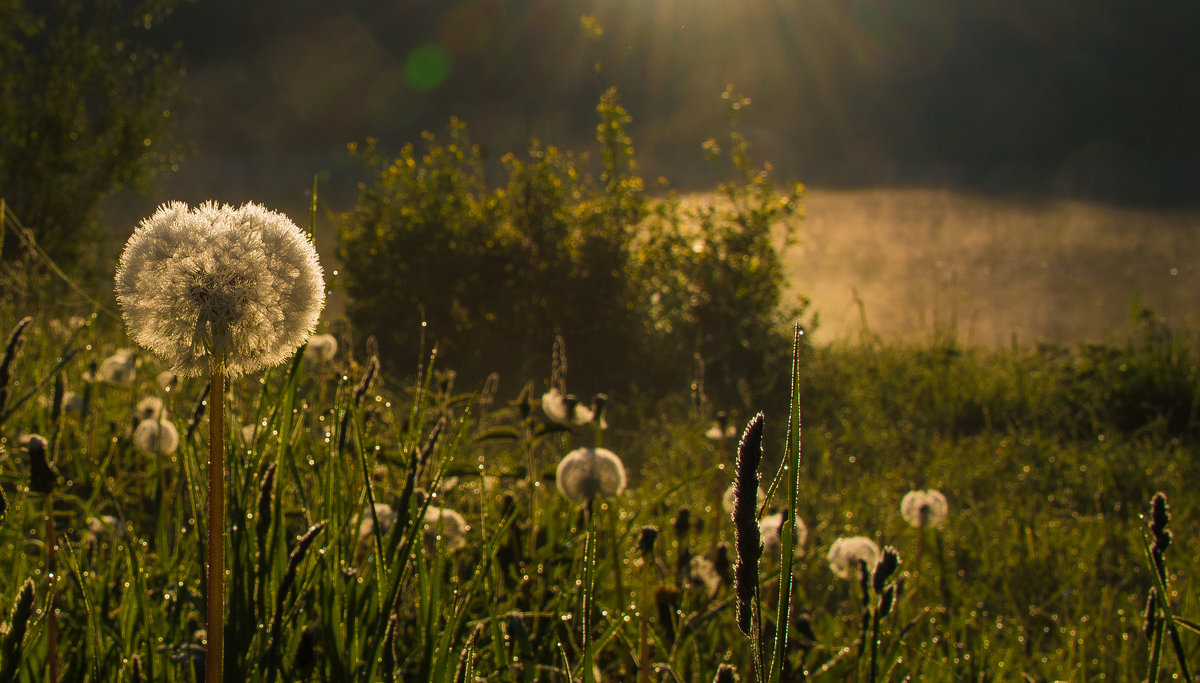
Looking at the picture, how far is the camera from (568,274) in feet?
20.2

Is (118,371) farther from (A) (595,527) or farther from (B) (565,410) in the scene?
(A) (595,527)

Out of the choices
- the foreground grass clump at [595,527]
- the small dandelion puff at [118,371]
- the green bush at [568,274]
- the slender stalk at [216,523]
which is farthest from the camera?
the green bush at [568,274]

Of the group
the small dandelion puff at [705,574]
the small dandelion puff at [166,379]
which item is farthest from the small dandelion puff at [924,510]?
the small dandelion puff at [166,379]

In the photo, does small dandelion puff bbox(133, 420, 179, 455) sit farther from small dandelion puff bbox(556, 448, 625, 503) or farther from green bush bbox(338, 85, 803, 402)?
green bush bbox(338, 85, 803, 402)

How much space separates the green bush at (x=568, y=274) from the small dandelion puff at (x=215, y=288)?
5104 millimetres

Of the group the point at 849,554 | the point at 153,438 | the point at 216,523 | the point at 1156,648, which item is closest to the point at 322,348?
the point at 153,438

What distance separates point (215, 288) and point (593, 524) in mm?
432

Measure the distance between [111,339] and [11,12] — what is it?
18.2 feet

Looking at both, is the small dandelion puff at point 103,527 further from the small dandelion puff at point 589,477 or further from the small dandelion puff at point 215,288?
the small dandelion puff at point 215,288

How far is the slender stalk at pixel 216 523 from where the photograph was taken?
0.64m

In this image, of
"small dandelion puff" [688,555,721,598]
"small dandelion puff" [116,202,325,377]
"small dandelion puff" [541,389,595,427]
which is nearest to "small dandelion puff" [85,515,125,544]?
"small dandelion puff" [541,389,595,427]

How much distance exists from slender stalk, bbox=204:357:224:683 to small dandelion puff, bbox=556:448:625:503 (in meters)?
0.93

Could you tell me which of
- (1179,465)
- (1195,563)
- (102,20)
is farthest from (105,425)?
(102,20)

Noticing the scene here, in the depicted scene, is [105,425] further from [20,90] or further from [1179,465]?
[20,90]
